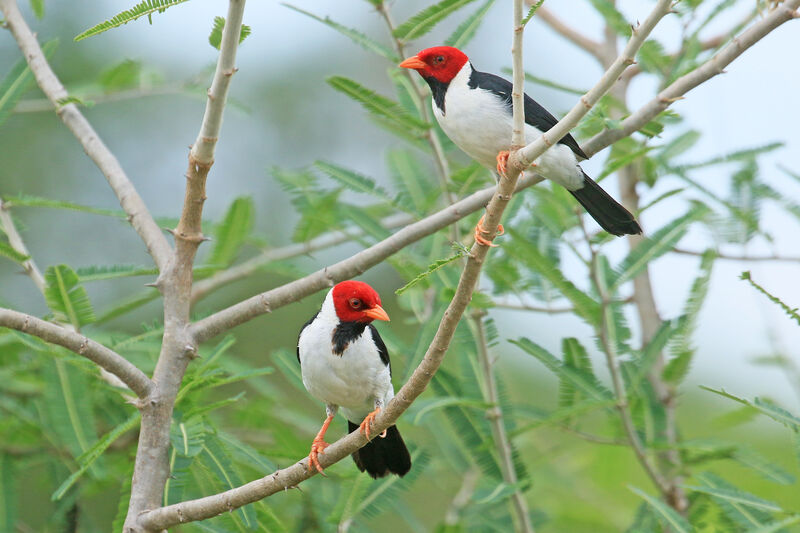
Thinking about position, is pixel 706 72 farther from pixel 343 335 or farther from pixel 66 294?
pixel 66 294

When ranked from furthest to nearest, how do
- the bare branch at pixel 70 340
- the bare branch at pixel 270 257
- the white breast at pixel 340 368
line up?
1. the bare branch at pixel 270 257
2. the white breast at pixel 340 368
3. the bare branch at pixel 70 340

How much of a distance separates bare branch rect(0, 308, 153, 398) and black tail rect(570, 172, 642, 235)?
208 cm

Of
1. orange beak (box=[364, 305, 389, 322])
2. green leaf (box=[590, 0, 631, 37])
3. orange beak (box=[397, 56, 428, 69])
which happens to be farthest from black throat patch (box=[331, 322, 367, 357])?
green leaf (box=[590, 0, 631, 37])

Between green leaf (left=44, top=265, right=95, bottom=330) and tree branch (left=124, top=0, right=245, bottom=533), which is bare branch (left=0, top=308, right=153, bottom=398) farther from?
green leaf (left=44, top=265, right=95, bottom=330)

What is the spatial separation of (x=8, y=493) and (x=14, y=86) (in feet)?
6.45

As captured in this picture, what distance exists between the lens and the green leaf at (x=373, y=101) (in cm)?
402

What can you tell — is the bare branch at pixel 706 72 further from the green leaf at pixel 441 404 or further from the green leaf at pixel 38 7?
the green leaf at pixel 38 7

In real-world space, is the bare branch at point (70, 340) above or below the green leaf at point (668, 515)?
above

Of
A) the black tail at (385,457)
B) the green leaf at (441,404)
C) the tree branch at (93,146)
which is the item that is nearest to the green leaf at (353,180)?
the tree branch at (93,146)

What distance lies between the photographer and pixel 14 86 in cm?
430

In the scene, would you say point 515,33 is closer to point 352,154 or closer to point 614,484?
point 614,484

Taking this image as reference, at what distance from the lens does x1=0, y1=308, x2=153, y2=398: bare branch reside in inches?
114

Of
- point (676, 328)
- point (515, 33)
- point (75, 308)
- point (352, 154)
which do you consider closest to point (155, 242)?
point (75, 308)

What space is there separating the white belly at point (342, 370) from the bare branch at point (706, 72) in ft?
4.24
